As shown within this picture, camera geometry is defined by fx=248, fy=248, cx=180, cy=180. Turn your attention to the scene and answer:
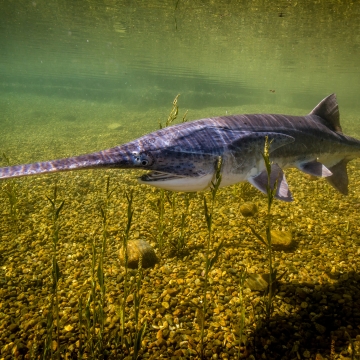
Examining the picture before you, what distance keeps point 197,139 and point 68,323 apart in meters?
2.78

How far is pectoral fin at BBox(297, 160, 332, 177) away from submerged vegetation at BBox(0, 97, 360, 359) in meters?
1.11

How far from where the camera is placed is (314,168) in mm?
4375

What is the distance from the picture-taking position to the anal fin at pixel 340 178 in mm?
→ 5121

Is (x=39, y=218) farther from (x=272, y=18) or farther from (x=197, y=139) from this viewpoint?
(x=272, y=18)

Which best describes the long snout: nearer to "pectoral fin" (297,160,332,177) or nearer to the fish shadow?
the fish shadow

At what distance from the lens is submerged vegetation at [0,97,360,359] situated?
260cm

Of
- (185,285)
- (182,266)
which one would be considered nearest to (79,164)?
(185,285)

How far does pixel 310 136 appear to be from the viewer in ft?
14.7

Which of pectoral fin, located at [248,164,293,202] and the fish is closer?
the fish

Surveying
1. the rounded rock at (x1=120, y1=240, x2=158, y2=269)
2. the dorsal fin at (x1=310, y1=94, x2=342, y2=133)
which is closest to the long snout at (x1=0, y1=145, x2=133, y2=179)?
the rounded rock at (x1=120, y1=240, x2=158, y2=269)

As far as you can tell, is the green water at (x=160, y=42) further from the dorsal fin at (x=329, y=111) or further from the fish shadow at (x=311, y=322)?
the fish shadow at (x=311, y=322)

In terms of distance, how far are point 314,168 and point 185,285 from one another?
9.78 feet

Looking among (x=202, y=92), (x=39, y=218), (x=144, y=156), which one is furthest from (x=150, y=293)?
(x=202, y=92)

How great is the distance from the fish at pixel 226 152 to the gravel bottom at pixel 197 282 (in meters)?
1.31
